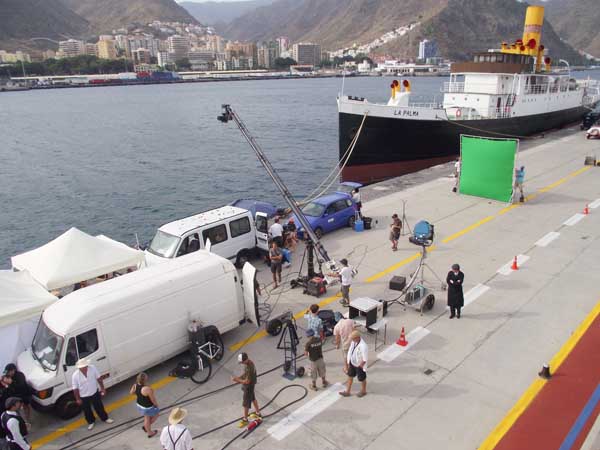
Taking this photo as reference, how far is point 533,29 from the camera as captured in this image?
1641 inches

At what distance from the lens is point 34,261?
1224 cm

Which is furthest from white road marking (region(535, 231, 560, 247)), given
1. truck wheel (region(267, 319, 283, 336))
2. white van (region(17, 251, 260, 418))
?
white van (region(17, 251, 260, 418))

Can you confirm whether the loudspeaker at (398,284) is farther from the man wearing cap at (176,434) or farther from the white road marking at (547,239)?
the man wearing cap at (176,434)

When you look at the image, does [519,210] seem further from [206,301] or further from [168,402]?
[168,402]

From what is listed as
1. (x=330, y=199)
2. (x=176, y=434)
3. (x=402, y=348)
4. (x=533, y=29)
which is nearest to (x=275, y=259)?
(x=402, y=348)

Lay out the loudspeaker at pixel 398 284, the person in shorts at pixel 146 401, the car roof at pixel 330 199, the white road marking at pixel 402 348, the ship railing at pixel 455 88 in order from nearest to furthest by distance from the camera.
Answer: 1. the person in shorts at pixel 146 401
2. the white road marking at pixel 402 348
3. the loudspeaker at pixel 398 284
4. the car roof at pixel 330 199
5. the ship railing at pixel 455 88

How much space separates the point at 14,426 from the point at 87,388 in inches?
48.3

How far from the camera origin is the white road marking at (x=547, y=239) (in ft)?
53.4

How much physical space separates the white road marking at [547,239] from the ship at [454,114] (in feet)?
52.9

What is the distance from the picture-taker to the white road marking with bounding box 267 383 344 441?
816 centimetres

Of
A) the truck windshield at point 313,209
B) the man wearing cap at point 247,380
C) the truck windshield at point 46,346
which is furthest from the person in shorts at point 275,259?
the truck windshield at point 46,346

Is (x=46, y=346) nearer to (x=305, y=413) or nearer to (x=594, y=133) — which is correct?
(x=305, y=413)

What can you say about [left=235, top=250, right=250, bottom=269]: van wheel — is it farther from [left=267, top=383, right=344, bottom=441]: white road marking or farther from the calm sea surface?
the calm sea surface

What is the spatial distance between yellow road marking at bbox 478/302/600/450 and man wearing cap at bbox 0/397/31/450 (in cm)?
733
